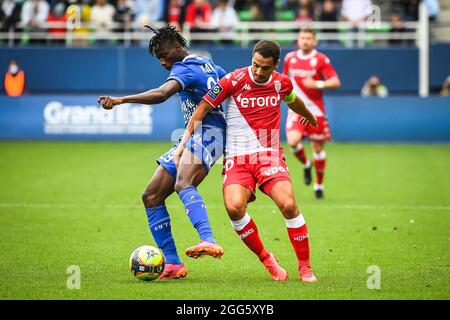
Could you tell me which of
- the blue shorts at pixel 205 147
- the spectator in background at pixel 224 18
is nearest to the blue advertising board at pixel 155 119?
the spectator in background at pixel 224 18

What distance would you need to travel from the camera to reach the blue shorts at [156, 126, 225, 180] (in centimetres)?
875

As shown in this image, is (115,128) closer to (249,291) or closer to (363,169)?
(363,169)

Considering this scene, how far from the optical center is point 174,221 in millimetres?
12969

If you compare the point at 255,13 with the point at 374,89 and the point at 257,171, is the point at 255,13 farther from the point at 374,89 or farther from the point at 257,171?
the point at 257,171

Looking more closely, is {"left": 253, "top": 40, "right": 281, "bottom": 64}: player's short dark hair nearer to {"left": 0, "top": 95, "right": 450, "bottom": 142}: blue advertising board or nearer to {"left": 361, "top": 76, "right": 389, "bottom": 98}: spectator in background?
{"left": 0, "top": 95, "right": 450, "bottom": 142}: blue advertising board

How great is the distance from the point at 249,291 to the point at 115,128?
19.3 m

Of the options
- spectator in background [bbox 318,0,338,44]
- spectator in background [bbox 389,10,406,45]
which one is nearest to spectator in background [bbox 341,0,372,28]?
spectator in background [bbox 318,0,338,44]

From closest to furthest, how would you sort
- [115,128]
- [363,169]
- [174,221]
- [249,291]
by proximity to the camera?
[249,291] < [174,221] < [363,169] < [115,128]

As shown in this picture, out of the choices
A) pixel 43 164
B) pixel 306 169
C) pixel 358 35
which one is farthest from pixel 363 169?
pixel 358 35

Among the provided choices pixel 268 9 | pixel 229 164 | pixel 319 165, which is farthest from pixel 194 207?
pixel 268 9

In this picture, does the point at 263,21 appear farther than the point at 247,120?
Yes

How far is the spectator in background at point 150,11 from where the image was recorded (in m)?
28.2
